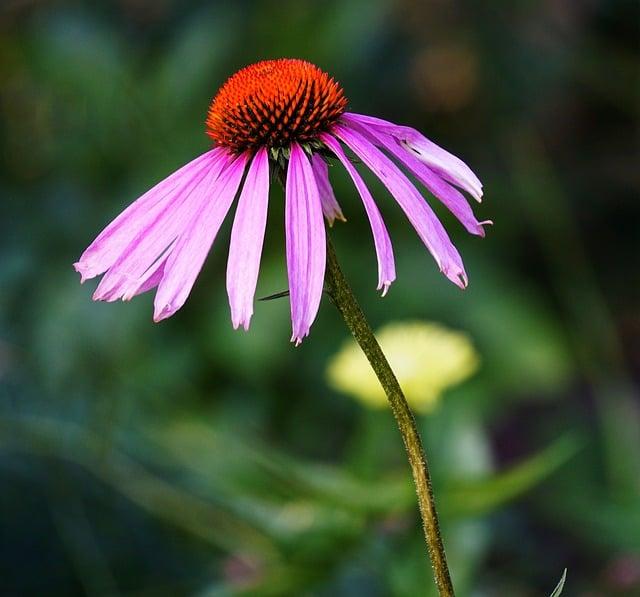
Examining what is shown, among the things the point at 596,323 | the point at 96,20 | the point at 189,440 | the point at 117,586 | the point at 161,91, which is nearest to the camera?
the point at 117,586

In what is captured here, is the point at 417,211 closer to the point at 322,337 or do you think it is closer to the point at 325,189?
the point at 325,189

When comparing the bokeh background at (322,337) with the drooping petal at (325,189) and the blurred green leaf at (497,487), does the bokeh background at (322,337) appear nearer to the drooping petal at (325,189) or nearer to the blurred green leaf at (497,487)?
the blurred green leaf at (497,487)

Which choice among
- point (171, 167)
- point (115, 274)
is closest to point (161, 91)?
point (171, 167)

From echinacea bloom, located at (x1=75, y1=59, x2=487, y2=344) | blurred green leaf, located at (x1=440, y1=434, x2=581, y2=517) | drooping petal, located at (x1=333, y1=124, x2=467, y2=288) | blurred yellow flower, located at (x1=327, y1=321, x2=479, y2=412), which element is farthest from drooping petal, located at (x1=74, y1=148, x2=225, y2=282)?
blurred yellow flower, located at (x1=327, y1=321, x2=479, y2=412)

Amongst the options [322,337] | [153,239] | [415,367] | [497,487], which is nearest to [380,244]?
[153,239]

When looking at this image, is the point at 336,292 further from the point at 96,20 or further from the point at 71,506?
the point at 96,20

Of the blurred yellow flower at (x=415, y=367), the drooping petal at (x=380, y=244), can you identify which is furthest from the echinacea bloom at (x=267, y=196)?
the blurred yellow flower at (x=415, y=367)
